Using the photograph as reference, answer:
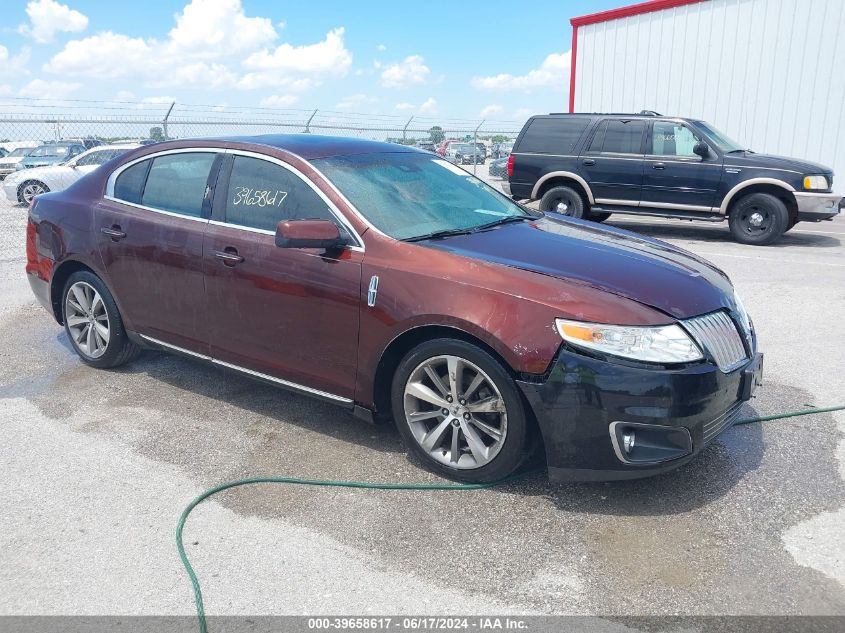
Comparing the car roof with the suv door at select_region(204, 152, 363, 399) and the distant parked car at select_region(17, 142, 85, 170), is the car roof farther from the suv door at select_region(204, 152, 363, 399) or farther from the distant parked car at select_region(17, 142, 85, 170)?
the distant parked car at select_region(17, 142, 85, 170)

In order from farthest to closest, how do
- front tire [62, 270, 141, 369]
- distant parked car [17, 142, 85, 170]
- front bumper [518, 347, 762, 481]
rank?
distant parked car [17, 142, 85, 170] < front tire [62, 270, 141, 369] < front bumper [518, 347, 762, 481]

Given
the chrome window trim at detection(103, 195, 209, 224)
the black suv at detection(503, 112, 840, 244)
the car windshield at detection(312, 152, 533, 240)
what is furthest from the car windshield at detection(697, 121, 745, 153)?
the chrome window trim at detection(103, 195, 209, 224)

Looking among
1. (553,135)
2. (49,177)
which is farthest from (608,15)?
(49,177)

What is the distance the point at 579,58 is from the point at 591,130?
354 inches

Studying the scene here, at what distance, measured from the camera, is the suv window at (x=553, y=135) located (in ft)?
40.3

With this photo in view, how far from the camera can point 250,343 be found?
4262mm

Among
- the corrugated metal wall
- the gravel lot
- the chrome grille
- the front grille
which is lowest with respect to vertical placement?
the gravel lot

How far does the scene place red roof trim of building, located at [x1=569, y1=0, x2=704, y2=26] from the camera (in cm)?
1808

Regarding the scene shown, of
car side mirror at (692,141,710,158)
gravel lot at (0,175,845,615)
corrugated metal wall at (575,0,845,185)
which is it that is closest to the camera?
gravel lot at (0,175,845,615)

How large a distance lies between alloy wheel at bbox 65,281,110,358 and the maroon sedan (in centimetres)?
2

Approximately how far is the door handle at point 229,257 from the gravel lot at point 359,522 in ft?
3.16

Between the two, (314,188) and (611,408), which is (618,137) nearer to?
(314,188)

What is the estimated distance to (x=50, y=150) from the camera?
902 inches

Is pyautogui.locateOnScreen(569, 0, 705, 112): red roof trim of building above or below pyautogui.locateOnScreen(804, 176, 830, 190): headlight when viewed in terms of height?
above
